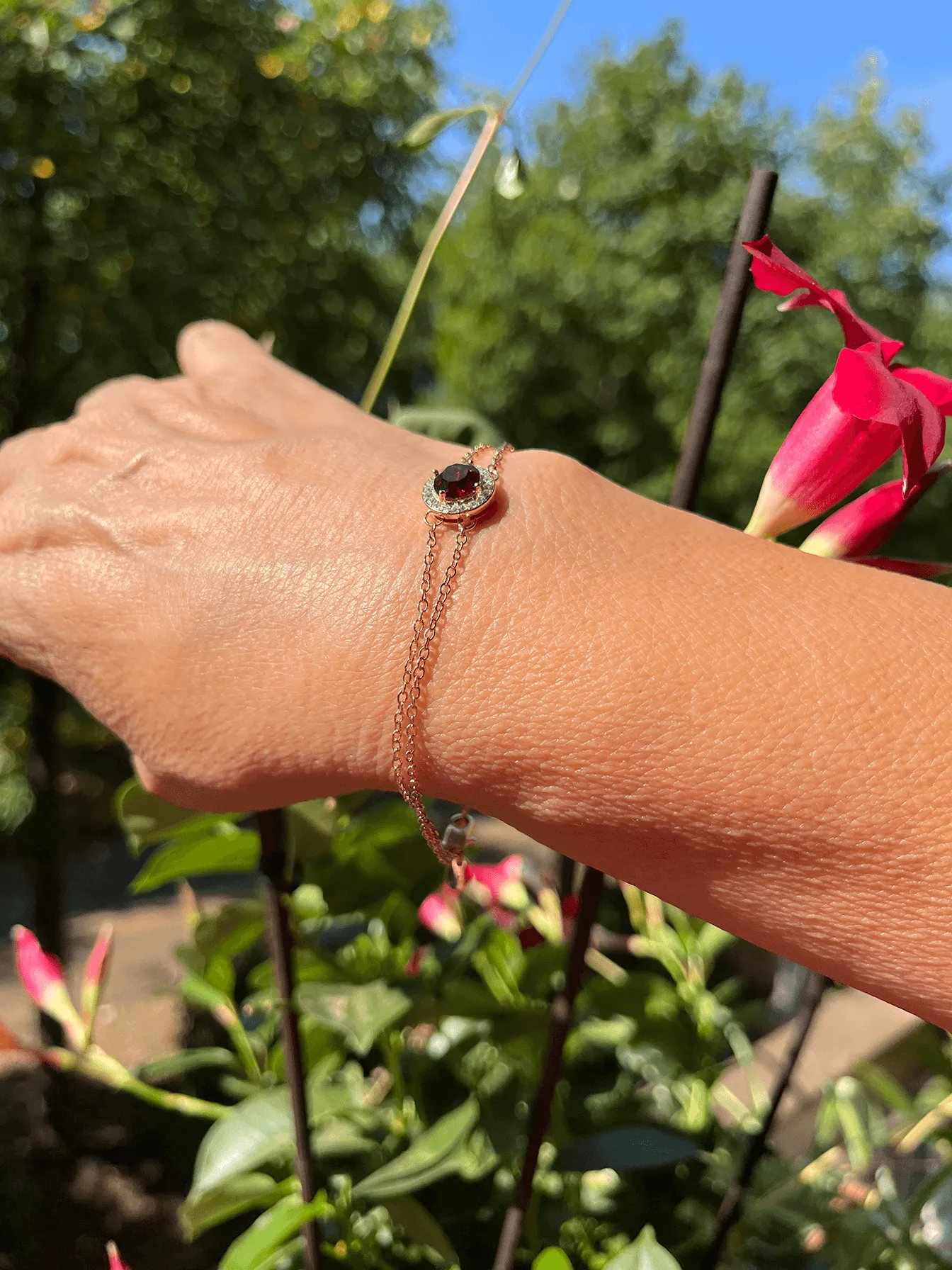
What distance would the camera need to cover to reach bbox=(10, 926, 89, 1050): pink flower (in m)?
0.56

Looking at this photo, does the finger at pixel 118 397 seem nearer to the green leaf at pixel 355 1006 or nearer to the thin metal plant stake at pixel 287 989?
the thin metal plant stake at pixel 287 989

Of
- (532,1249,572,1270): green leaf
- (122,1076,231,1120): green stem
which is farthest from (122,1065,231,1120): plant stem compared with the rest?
(532,1249,572,1270): green leaf

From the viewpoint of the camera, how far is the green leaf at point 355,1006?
0.47 metres

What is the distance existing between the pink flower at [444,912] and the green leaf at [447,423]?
1.03ft

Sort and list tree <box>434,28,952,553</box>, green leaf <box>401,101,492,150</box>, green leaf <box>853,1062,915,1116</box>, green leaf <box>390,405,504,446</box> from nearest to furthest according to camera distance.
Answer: green leaf <box>401,101,492,150</box>
green leaf <box>390,405,504,446</box>
green leaf <box>853,1062,915,1116</box>
tree <box>434,28,952,553</box>

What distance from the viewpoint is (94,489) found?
0.44m

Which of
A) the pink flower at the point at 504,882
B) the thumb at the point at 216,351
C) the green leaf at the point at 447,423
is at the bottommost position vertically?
the pink flower at the point at 504,882

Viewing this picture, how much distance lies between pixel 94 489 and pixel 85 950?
8.23ft

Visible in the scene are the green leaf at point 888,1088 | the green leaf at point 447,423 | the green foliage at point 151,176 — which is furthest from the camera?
the green foliage at point 151,176

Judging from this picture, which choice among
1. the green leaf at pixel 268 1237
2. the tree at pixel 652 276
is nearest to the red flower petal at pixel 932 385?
the green leaf at pixel 268 1237

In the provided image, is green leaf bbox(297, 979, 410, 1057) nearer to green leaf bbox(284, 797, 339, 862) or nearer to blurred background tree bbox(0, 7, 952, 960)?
green leaf bbox(284, 797, 339, 862)

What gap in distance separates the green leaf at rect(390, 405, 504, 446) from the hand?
16 cm

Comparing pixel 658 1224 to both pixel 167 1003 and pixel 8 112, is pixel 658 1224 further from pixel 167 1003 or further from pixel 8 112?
pixel 8 112

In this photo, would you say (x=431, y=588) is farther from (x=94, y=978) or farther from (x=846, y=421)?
(x=94, y=978)
